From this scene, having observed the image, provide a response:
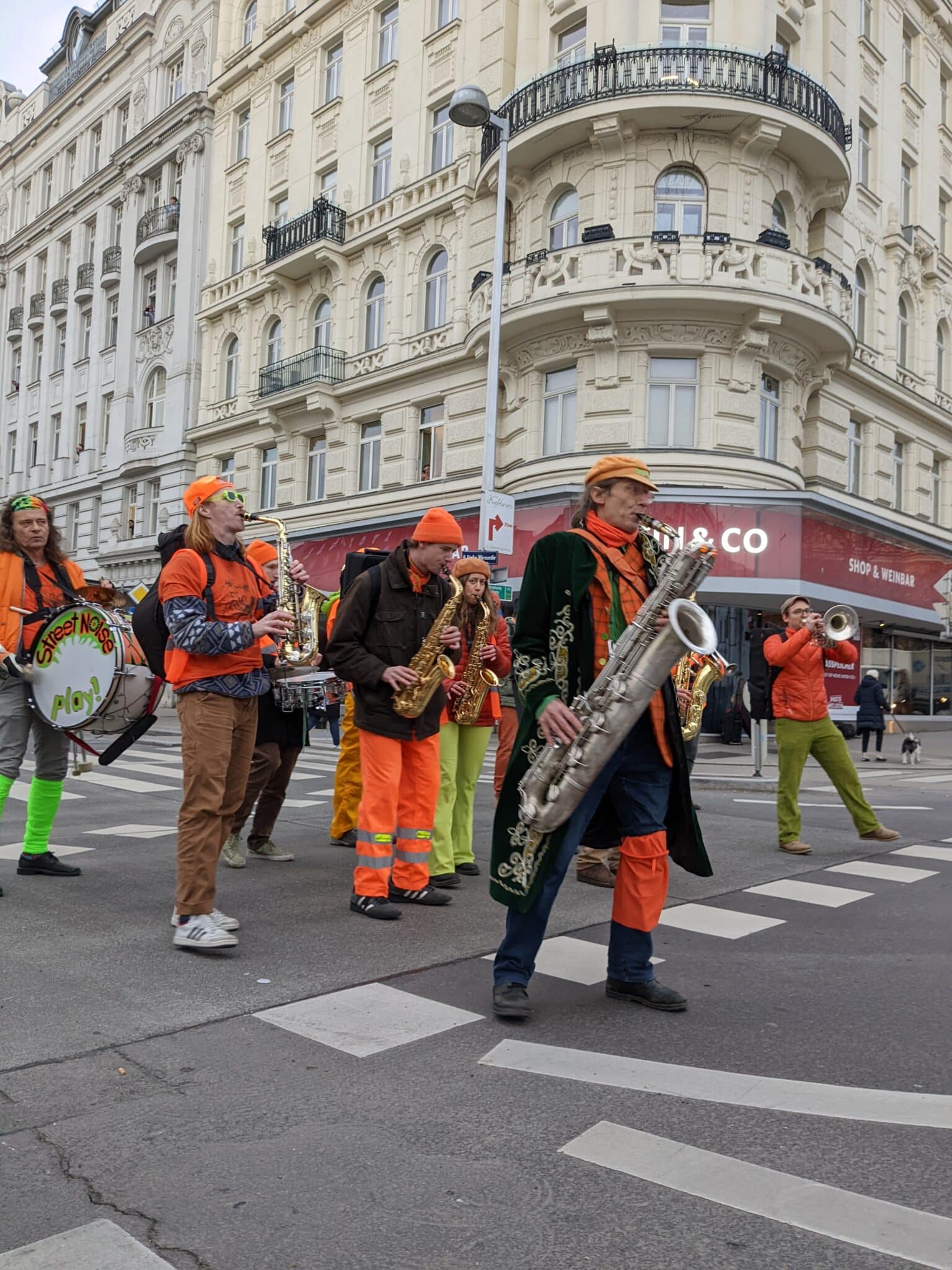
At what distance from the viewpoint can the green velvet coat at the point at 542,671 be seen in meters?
4.01

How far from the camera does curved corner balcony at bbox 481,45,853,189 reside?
20.1 m

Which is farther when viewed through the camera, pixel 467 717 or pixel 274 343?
pixel 274 343

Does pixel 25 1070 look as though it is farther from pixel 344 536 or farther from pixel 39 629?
pixel 344 536

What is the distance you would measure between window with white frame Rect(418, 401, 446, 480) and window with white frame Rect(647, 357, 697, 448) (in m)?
5.52

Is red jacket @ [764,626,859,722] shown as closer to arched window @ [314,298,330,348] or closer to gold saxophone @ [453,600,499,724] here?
gold saxophone @ [453,600,499,724]

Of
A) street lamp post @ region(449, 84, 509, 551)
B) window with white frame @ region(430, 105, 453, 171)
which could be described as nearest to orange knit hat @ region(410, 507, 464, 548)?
street lamp post @ region(449, 84, 509, 551)

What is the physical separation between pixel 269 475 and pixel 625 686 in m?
27.4

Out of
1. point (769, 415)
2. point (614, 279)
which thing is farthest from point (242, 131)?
point (769, 415)

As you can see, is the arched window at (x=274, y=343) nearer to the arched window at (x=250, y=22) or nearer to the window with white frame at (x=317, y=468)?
the window with white frame at (x=317, y=468)

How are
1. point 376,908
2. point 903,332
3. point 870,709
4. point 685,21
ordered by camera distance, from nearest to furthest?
→ point 376,908 < point 870,709 < point 685,21 < point 903,332

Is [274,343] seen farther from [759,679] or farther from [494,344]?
[759,679]

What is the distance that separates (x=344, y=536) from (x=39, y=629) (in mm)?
20796

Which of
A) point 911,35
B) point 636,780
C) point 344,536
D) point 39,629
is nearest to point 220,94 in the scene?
point 344,536

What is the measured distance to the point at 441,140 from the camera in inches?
1000
